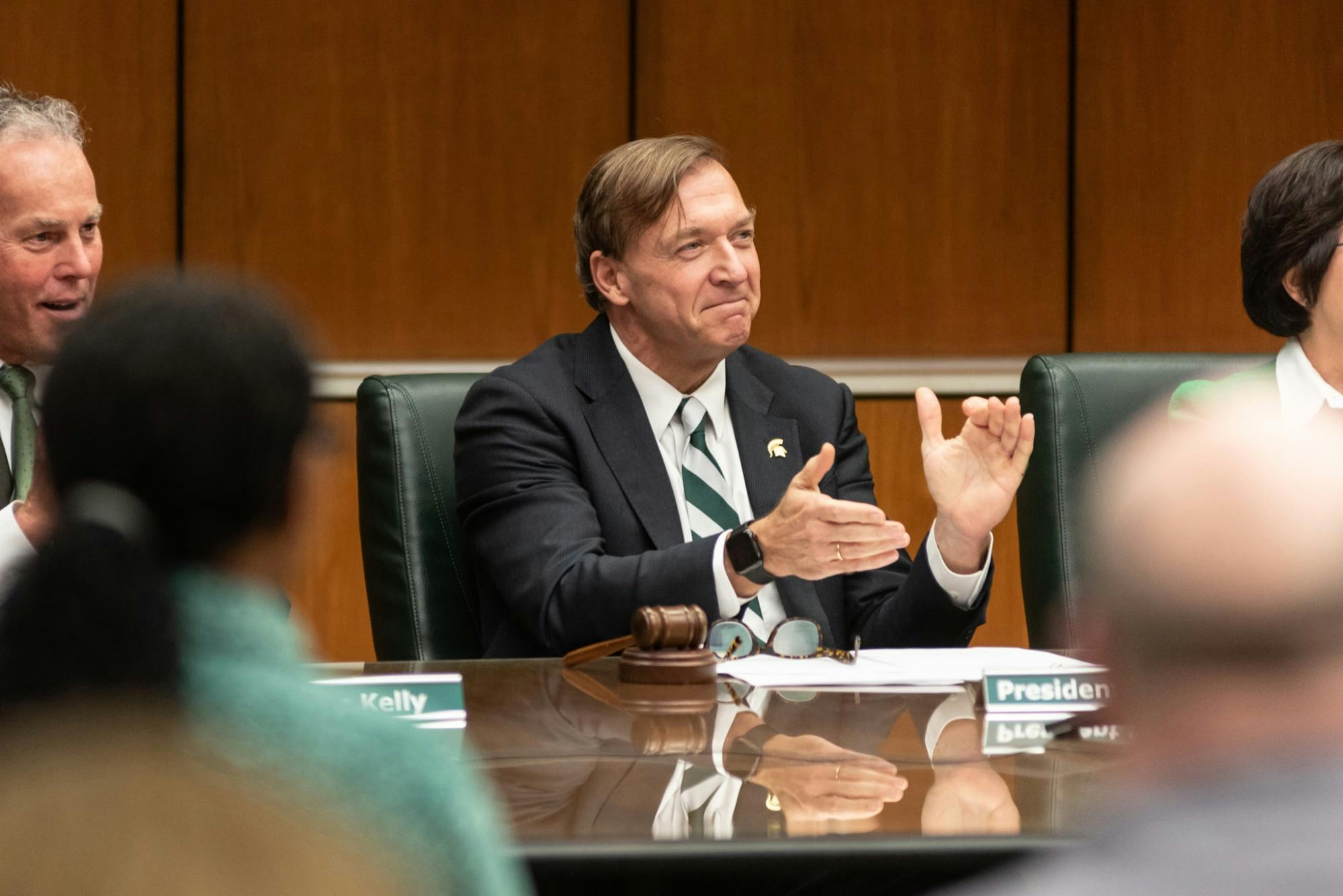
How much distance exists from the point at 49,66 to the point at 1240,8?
10.7ft

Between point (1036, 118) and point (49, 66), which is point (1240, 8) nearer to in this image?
point (1036, 118)

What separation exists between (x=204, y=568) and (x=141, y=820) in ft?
0.54

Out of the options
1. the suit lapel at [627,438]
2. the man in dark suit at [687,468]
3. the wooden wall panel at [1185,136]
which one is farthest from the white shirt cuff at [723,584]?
the wooden wall panel at [1185,136]

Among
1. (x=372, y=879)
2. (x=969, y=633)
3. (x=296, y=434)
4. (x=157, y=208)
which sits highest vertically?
(x=157, y=208)

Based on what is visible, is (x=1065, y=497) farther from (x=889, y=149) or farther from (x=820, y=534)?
(x=889, y=149)

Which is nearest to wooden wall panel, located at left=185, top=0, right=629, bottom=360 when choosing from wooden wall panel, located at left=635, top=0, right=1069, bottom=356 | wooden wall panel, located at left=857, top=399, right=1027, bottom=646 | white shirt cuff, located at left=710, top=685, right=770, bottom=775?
wooden wall panel, located at left=635, top=0, right=1069, bottom=356

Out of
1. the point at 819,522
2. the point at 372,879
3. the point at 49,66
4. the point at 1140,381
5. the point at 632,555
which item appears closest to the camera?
the point at 372,879

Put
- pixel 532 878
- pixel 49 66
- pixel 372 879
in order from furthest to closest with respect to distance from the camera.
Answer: pixel 49 66
pixel 532 878
pixel 372 879

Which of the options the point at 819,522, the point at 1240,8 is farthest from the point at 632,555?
the point at 1240,8

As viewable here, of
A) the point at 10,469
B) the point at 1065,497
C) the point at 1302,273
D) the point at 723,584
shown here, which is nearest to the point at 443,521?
the point at 723,584

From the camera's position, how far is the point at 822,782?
1541 millimetres

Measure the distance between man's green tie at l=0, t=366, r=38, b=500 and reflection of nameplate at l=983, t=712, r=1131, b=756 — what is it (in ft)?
4.68

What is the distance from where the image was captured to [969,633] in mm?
2637

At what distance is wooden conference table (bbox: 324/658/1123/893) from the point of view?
1.32 meters
